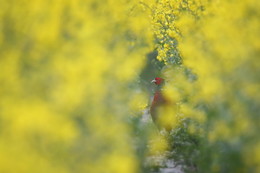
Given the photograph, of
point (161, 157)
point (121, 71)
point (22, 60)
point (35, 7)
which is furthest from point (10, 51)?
point (161, 157)

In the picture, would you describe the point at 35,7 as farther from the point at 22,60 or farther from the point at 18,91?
the point at 18,91

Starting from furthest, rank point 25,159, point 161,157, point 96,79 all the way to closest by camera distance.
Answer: point 161,157 < point 96,79 < point 25,159

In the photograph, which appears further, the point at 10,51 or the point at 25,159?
the point at 10,51

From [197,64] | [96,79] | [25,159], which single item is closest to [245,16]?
[197,64]

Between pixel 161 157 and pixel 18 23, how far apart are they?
296 centimetres

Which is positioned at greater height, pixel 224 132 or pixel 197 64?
pixel 197 64

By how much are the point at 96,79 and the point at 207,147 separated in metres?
1.77

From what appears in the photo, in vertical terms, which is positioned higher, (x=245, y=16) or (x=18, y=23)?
(x=245, y=16)

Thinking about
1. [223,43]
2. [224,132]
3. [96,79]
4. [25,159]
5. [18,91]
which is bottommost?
[25,159]

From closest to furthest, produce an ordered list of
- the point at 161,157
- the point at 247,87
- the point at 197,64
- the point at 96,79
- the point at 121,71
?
the point at 96,79
the point at 121,71
the point at 247,87
the point at 197,64
the point at 161,157

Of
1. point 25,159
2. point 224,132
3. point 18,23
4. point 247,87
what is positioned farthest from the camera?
point 224,132

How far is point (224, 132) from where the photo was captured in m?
3.77

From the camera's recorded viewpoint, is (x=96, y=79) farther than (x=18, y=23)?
No

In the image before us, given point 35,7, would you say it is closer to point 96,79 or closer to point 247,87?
point 96,79
